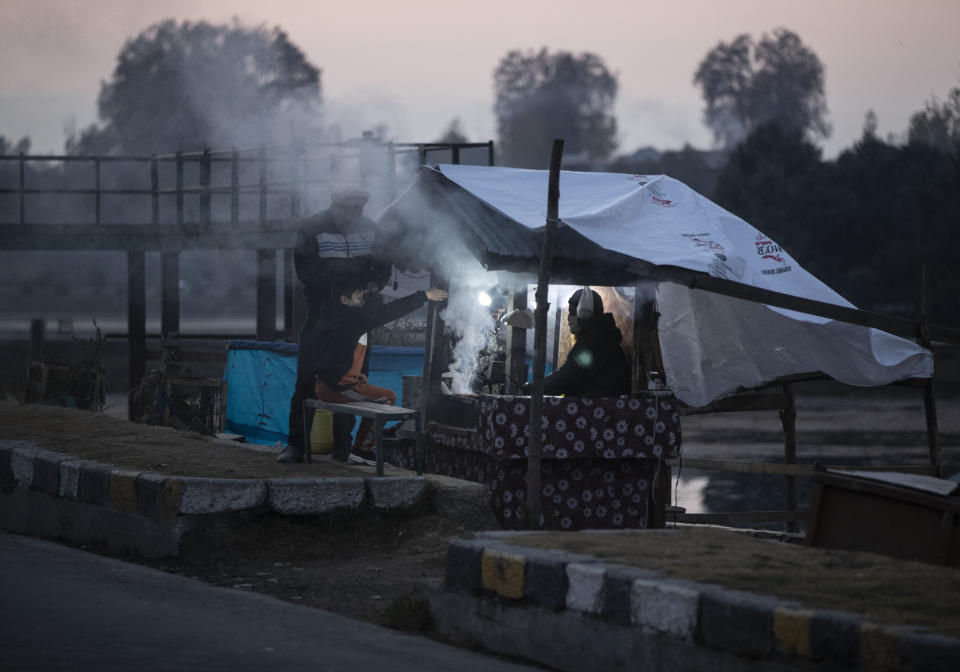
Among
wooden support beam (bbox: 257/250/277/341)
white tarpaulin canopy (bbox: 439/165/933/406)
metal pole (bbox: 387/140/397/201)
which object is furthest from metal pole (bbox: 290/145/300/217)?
white tarpaulin canopy (bbox: 439/165/933/406)

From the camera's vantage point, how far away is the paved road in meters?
5.73

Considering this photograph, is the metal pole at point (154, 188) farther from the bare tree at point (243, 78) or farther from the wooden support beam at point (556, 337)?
the wooden support beam at point (556, 337)

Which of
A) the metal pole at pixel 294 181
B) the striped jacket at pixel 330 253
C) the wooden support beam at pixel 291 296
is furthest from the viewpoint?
the wooden support beam at pixel 291 296

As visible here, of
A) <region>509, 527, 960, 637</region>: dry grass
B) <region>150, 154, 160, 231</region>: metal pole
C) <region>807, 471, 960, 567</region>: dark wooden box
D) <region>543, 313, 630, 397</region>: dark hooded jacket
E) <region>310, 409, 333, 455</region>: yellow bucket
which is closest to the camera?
<region>509, 527, 960, 637</region>: dry grass

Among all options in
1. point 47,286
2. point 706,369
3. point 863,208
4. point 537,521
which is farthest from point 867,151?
point 47,286

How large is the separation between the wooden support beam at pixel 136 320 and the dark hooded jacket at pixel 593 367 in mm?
11973

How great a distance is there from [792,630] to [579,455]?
189 inches

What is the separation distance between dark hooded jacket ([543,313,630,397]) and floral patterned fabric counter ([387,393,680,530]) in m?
0.40

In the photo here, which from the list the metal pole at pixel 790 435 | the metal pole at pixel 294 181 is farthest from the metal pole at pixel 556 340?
the metal pole at pixel 294 181

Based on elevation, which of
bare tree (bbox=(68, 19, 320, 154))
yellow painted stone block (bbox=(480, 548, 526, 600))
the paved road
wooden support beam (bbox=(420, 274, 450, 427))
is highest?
bare tree (bbox=(68, 19, 320, 154))

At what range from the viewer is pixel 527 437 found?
9.73 meters

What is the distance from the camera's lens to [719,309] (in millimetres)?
11820

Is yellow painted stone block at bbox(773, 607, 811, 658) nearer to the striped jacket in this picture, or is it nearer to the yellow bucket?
the striped jacket

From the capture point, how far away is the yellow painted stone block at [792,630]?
5.03 metres
